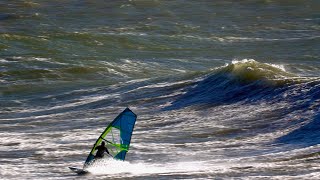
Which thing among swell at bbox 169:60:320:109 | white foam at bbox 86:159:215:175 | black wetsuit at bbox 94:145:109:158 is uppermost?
swell at bbox 169:60:320:109

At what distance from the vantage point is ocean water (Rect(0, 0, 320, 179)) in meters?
17.2

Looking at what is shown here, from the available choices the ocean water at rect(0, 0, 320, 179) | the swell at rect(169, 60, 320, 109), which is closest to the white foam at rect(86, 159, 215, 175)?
the ocean water at rect(0, 0, 320, 179)

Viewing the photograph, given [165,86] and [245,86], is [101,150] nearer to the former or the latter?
[245,86]

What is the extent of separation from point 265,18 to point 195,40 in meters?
8.19

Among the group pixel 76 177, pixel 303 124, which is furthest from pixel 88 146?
pixel 303 124

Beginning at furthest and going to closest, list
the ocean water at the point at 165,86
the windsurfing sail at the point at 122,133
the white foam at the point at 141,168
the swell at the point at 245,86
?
1. the swell at the point at 245,86
2. the ocean water at the point at 165,86
3. the windsurfing sail at the point at 122,133
4. the white foam at the point at 141,168

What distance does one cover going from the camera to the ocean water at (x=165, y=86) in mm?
17203

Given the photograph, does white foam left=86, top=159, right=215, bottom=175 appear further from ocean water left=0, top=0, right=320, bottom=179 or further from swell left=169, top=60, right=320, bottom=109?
swell left=169, top=60, right=320, bottom=109

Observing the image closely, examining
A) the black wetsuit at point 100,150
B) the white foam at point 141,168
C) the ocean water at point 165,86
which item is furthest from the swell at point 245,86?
the black wetsuit at point 100,150

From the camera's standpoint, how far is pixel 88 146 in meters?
19.4

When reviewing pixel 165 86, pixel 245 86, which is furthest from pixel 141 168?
pixel 165 86

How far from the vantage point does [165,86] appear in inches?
1113

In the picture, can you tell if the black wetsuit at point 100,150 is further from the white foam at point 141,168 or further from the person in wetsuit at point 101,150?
the white foam at point 141,168

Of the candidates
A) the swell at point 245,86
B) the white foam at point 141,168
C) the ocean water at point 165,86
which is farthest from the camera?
the swell at point 245,86
